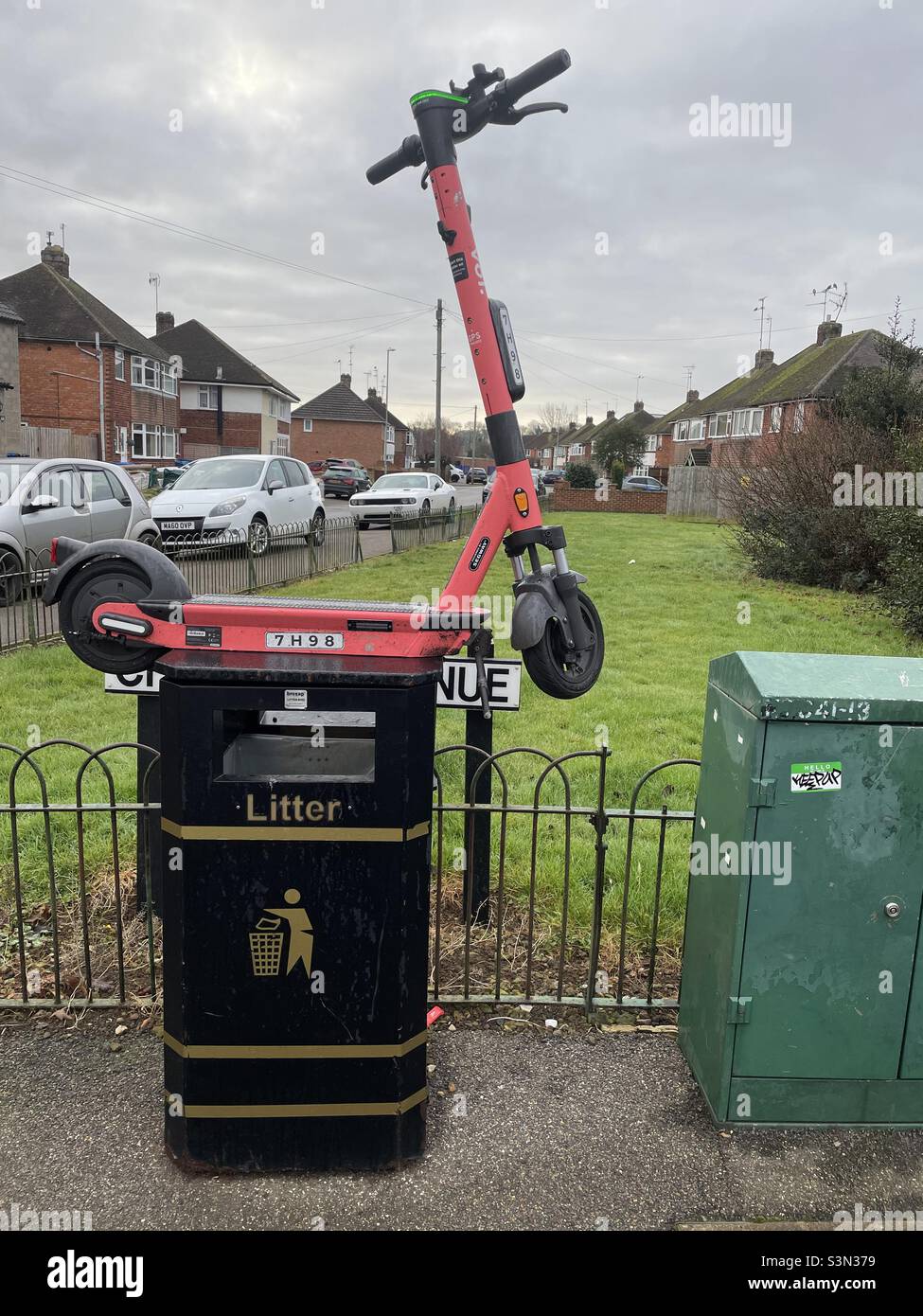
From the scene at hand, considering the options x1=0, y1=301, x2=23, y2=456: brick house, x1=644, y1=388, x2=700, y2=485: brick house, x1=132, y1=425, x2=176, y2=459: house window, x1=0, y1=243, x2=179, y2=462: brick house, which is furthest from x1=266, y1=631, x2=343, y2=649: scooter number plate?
x1=644, y1=388, x2=700, y2=485: brick house

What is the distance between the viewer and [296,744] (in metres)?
2.68

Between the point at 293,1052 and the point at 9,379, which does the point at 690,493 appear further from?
the point at 293,1052

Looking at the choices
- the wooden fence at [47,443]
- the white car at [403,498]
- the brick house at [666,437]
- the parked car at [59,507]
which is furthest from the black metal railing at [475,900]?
the brick house at [666,437]

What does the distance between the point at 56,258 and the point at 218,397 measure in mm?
11180

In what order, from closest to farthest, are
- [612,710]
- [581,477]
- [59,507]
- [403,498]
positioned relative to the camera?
[612,710] < [59,507] < [403,498] < [581,477]

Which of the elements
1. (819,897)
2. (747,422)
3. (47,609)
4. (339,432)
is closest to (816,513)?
(47,609)

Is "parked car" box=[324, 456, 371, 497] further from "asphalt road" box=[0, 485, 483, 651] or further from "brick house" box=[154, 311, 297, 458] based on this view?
"asphalt road" box=[0, 485, 483, 651]

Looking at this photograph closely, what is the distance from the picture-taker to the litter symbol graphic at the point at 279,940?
2463 millimetres

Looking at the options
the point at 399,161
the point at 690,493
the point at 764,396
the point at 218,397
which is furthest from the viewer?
the point at 218,397

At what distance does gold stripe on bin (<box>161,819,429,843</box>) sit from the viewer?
2408 mm

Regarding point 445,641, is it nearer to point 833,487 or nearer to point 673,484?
point 833,487

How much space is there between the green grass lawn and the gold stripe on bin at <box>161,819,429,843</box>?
73.6 inches

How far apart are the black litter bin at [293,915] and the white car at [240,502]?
9.31 meters

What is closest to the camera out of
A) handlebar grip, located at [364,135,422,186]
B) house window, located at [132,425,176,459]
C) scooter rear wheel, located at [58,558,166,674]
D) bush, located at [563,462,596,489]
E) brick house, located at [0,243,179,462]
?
scooter rear wheel, located at [58,558,166,674]
